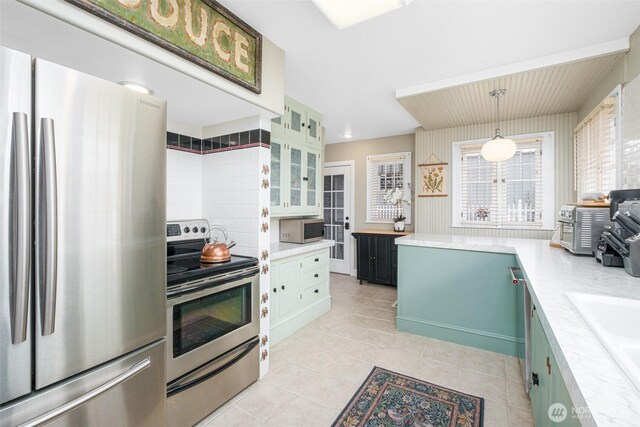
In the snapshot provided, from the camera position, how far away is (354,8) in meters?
1.62

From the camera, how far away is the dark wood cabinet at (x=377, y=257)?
454 cm

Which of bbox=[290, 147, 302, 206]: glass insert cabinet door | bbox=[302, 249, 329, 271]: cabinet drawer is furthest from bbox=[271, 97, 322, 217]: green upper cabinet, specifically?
bbox=[302, 249, 329, 271]: cabinet drawer

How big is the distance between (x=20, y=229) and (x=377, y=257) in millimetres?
4303

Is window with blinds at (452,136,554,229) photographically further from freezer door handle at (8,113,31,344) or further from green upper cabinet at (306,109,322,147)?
freezer door handle at (8,113,31,344)

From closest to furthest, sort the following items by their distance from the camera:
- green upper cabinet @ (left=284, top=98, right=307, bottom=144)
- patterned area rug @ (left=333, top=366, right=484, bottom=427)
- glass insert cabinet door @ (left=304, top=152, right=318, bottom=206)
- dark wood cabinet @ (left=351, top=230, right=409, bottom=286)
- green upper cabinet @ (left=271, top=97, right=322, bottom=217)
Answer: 1. patterned area rug @ (left=333, top=366, right=484, bottom=427)
2. green upper cabinet @ (left=271, top=97, right=322, bottom=217)
3. green upper cabinet @ (left=284, top=98, right=307, bottom=144)
4. glass insert cabinet door @ (left=304, top=152, right=318, bottom=206)
5. dark wood cabinet @ (left=351, top=230, right=409, bottom=286)

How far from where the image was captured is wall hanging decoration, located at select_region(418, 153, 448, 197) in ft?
13.9

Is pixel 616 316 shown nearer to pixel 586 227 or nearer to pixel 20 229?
pixel 586 227

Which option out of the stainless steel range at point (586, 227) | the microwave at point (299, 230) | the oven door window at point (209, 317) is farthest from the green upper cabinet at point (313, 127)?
the stainless steel range at point (586, 227)

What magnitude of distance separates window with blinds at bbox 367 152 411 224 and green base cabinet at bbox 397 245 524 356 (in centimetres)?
206

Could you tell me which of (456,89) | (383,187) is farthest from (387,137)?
(456,89)

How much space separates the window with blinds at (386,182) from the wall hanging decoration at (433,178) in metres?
0.47

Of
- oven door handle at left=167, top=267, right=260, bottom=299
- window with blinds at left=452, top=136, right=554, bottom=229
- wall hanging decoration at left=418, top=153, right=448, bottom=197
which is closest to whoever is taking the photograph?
oven door handle at left=167, top=267, right=260, bottom=299

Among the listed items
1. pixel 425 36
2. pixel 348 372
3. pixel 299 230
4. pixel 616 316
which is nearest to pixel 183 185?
pixel 299 230

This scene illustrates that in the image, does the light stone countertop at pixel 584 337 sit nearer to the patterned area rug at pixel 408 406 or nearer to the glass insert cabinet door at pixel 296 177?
the patterned area rug at pixel 408 406
